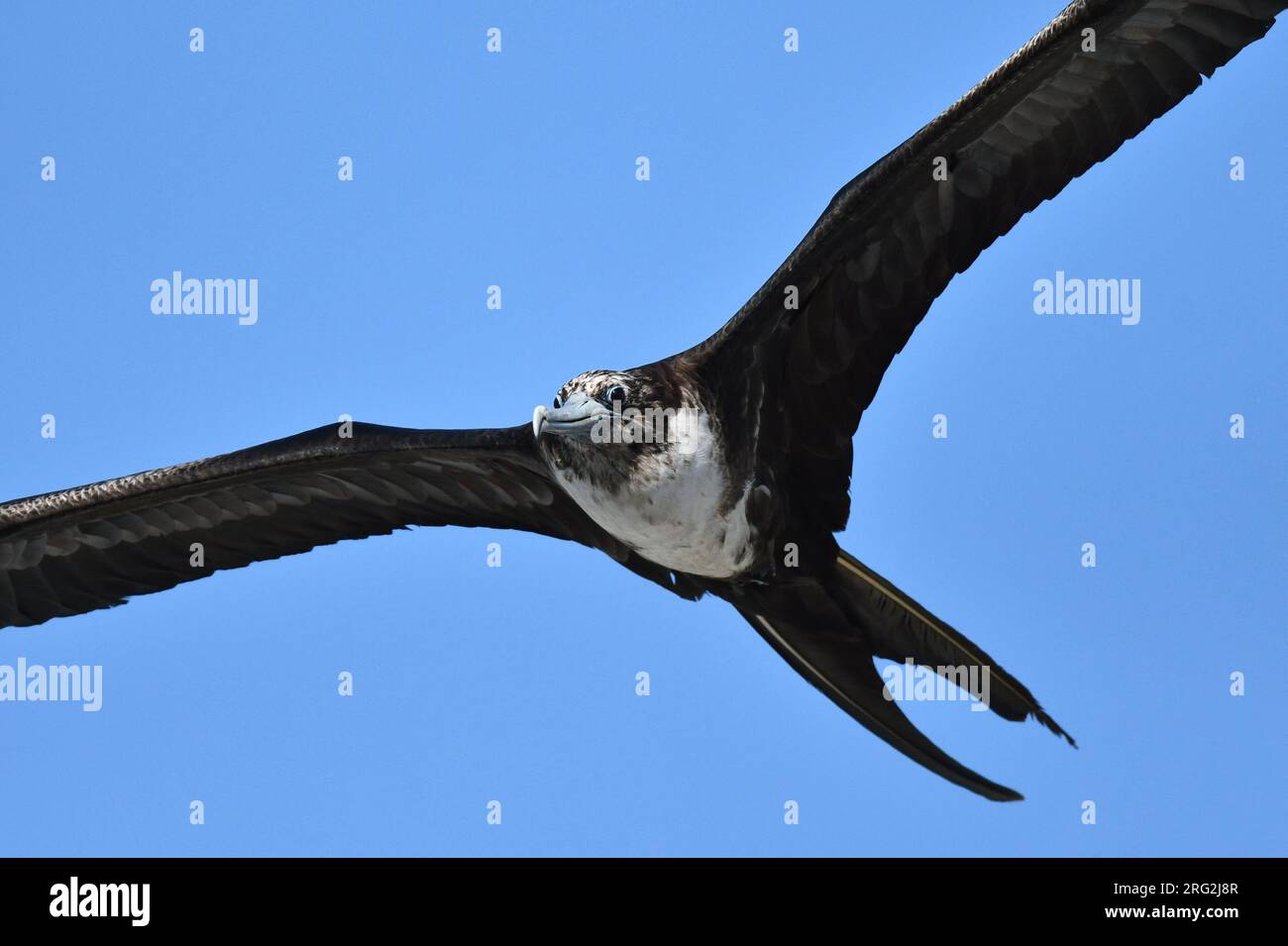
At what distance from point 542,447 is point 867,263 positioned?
180 cm

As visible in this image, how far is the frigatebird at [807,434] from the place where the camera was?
880cm

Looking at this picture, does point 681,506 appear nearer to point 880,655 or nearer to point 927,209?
point 880,655

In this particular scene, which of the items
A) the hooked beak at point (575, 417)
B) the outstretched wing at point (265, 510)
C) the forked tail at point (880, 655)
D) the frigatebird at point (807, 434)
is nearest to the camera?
the frigatebird at point (807, 434)

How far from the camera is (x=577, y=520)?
10.7 metres

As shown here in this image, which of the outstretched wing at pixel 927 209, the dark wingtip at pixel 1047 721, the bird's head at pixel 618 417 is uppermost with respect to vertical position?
the outstretched wing at pixel 927 209

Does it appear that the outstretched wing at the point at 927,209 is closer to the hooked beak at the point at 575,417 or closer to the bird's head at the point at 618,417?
the bird's head at the point at 618,417

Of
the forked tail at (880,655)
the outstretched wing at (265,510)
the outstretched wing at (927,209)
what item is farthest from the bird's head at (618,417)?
the forked tail at (880,655)

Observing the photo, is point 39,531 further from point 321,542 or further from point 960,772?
point 960,772

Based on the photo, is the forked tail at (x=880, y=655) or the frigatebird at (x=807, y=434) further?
the forked tail at (x=880, y=655)

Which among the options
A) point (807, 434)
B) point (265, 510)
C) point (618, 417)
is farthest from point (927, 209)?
point (265, 510)

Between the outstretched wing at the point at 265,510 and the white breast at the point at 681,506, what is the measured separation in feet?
2.24

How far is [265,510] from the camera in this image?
11.4 metres

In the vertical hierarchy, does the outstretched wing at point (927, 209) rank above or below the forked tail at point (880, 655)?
above

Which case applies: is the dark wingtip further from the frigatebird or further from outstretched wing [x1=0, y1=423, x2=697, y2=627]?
outstretched wing [x1=0, y1=423, x2=697, y2=627]
